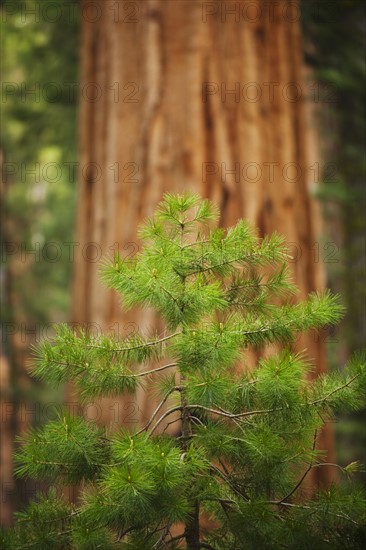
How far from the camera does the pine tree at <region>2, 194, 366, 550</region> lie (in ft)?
7.15

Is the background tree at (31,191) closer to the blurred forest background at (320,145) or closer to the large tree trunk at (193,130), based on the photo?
the blurred forest background at (320,145)

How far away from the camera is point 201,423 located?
2.38 meters

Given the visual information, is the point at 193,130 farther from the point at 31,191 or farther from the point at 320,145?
the point at 31,191

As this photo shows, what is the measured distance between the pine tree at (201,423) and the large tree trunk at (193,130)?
7.02 ft

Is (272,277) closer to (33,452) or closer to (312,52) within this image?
(33,452)

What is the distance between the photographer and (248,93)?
4.91 m

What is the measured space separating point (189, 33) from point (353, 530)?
11.6 feet

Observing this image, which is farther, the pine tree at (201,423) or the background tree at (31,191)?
the background tree at (31,191)

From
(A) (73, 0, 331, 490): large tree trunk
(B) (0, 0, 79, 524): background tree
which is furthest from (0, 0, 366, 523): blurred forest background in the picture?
(A) (73, 0, 331, 490): large tree trunk

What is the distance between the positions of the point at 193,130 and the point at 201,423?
2733 mm

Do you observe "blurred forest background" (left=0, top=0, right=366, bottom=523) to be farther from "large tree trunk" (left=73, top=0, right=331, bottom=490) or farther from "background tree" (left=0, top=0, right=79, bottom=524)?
"large tree trunk" (left=73, top=0, right=331, bottom=490)

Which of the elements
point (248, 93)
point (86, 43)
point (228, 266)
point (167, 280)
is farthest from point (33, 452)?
point (86, 43)

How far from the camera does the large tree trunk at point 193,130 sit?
4.74m

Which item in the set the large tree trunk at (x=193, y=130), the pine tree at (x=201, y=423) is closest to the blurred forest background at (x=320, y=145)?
the large tree trunk at (x=193, y=130)
